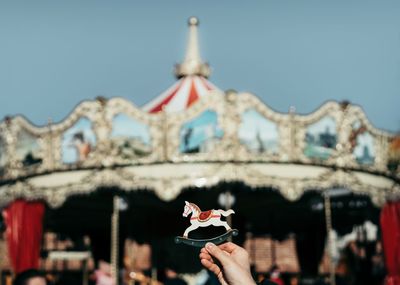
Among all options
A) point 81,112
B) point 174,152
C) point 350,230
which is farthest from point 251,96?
point 350,230

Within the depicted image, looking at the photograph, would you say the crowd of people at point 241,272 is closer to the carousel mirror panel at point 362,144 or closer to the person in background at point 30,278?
the person in background at point 30,278

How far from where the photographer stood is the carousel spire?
18141 mm

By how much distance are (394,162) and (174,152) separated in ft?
15.9

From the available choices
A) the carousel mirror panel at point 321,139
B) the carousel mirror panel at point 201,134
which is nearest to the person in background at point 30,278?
the carousel mirror panel at point 201,134

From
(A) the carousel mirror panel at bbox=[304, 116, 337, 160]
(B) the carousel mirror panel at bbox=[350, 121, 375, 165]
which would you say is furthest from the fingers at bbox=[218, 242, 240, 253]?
(B) the carousel mirror panel at bbox=[350, 121, 375, 165]

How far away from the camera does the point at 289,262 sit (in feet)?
65.7

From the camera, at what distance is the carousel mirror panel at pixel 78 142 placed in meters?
14.5

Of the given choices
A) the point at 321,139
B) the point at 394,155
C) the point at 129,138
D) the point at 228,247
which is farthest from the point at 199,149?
the point at 228,247

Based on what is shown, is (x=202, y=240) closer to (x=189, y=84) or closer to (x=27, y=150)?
(x=27, y=150)

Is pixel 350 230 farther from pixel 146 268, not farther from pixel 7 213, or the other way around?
pixel 7 213

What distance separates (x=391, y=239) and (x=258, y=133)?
3.62 m

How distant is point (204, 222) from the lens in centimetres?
215

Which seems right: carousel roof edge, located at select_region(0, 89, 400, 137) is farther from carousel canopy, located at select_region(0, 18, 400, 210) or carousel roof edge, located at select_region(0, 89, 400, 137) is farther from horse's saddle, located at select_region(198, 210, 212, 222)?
horse's saddle, located at select_region(198, 210, 212, 222)

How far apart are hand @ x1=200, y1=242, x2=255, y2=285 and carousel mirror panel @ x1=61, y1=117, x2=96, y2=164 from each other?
12570 millimetres
